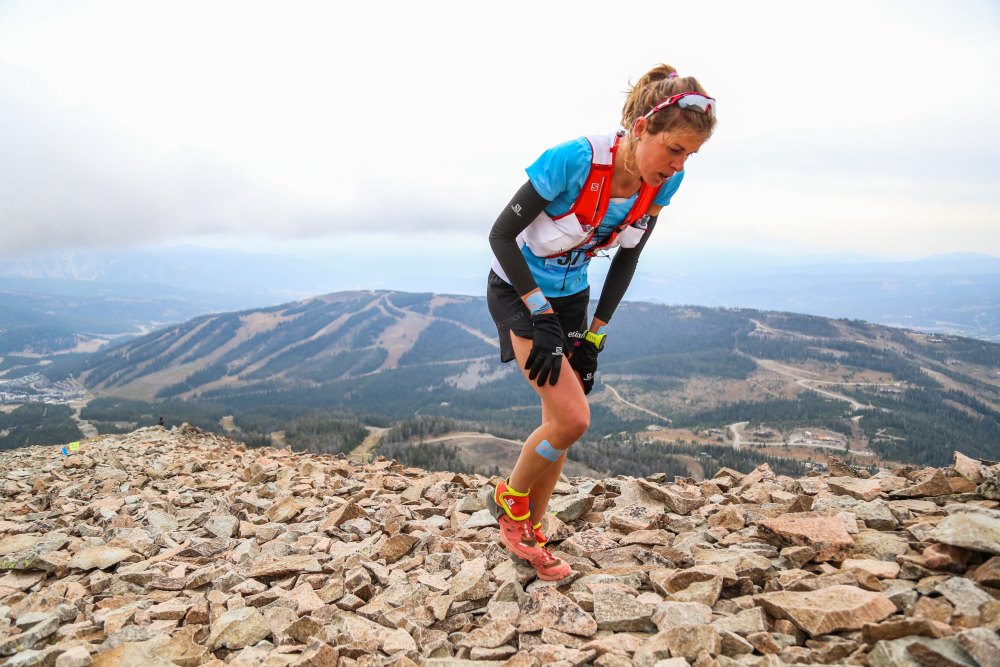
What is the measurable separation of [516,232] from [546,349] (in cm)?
91

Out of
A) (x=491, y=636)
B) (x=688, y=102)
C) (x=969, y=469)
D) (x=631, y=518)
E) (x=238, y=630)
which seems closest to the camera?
(x=688, y=102)

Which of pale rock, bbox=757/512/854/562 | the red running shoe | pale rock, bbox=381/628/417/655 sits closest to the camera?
pale rock, bbox=381/628/417/655

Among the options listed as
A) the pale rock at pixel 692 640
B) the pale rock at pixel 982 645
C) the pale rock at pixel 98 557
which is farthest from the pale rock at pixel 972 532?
the pale rock at pixel 98 557

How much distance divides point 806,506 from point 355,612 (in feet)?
15.0

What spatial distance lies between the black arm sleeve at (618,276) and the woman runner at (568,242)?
0.7 inches

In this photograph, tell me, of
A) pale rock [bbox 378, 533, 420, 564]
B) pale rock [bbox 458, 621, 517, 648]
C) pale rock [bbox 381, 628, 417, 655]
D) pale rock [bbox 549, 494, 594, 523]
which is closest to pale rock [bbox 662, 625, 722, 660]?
pale rock [bbox 458, 621, 517, 648]

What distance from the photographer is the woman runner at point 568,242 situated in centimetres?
372

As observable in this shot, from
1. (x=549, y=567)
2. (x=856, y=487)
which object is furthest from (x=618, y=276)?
(x=856, y=487)

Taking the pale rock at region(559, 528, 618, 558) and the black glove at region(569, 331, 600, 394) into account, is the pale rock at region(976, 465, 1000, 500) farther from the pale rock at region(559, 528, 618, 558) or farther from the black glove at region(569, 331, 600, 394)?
the black glove at region(569, 331, 600, 394)

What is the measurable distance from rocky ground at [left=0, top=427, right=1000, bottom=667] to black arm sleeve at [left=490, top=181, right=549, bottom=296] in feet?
8.20

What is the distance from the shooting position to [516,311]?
14.3 ft

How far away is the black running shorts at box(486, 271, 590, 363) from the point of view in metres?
4.33

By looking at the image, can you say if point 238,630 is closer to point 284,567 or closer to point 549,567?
point 284,567

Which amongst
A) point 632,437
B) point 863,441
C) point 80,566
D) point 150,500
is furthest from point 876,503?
point 863,441
